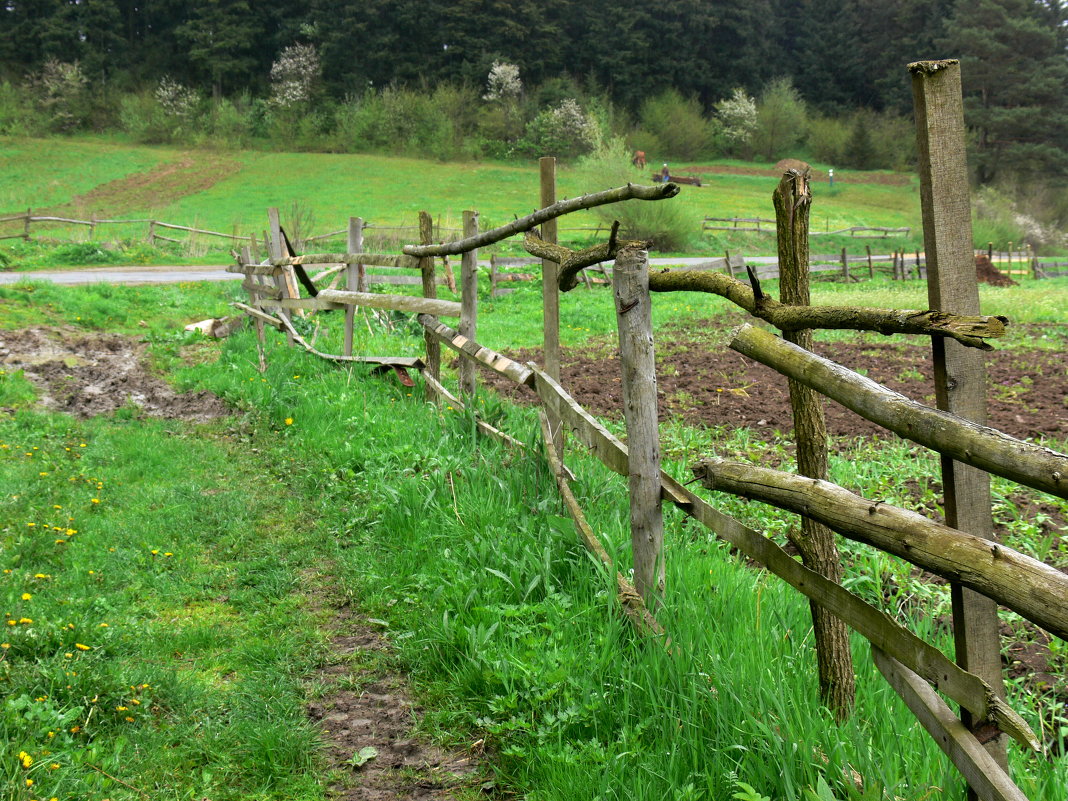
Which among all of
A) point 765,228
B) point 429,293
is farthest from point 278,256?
point 765,228

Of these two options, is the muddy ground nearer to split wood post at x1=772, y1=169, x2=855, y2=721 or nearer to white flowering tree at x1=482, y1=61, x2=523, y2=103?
split wood post at x1=772, y1=169, x2=855, y2=721

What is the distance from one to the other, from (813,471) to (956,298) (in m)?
0.77

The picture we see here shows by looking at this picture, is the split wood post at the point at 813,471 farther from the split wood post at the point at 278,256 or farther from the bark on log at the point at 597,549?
the split wood post at the point at 278,256

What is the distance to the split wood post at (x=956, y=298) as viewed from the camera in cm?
192

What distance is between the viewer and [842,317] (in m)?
2.25

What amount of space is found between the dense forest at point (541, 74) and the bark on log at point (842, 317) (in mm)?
51306

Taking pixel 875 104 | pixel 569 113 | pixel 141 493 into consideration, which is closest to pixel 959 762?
pixel 141 493

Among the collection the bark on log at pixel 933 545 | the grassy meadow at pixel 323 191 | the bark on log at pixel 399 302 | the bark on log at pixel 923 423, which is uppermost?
the grassy meadow at pixel 323 191

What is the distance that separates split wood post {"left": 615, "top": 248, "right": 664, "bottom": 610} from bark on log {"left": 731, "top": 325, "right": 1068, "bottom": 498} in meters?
0.59

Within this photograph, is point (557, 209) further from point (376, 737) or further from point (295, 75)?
point (295, 75)

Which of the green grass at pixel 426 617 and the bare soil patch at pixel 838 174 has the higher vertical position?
the bare soil patch at pixel 838 174

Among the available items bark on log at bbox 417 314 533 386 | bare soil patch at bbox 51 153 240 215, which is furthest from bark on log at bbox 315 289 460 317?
bare soil patch at bbox 51 153 240 215

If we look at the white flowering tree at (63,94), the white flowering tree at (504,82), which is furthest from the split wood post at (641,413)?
the white flowering tree at (63,94)

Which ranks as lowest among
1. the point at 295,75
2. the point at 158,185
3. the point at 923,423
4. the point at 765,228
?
the point at 923,423
